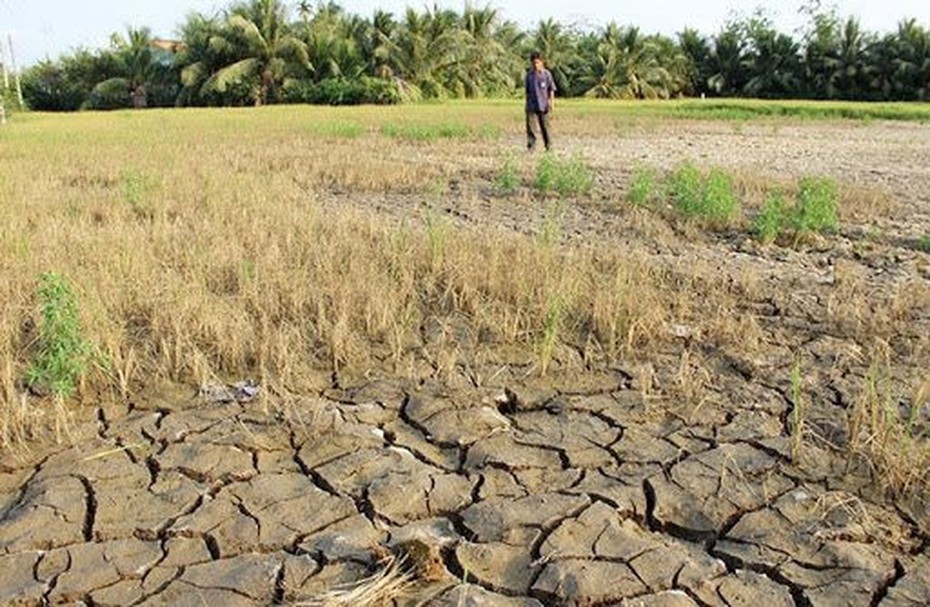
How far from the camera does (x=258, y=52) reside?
117ft

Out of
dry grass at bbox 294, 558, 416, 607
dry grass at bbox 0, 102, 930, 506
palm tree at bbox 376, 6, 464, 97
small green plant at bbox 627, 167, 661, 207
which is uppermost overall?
palm tree at bbox 376, 6, 464, 97

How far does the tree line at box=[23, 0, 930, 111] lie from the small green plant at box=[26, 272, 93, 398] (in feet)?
103

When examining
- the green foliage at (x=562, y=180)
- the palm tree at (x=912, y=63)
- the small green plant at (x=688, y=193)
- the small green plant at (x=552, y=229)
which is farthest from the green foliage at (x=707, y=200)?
the palm tree at (x=912, y=63)

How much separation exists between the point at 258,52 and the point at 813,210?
3339cm

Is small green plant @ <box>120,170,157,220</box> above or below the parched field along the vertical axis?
above

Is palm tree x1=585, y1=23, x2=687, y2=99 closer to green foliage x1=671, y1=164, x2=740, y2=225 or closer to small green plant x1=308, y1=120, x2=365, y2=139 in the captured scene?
small green plant x1=308, y1=120, x2=365, y2=139

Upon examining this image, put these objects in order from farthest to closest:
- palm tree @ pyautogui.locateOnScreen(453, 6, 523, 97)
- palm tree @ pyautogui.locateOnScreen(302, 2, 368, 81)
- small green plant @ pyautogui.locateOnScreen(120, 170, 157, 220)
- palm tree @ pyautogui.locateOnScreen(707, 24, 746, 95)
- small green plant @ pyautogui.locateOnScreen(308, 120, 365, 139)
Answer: palm tree @ pyautogui.locateOnScreen(707, 24, 746, 95) < palm tree @ pyautogui.locateOnScreen(453, 6, 523, 97) < palm tree @ pyautogui.locateOnScreen(302, 2, 368, 81) < small green plant @ pyautogui.locateOnScreen(308, 120, 365, 139) < small green plant @ pyautogui.locateOnScreen(120, 170, 157, 220)

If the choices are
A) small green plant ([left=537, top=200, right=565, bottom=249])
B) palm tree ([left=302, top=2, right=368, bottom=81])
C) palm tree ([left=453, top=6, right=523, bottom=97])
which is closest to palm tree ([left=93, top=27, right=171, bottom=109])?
palm tree ([left=302, top=2, right=368, bottom=81])

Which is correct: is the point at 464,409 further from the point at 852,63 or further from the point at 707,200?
the point at 852,63

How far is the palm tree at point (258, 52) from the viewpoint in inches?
1382

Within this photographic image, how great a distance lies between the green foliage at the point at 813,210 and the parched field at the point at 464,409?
0.11ft

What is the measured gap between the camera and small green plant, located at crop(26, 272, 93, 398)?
134 inches

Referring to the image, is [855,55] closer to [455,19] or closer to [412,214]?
[455,19]

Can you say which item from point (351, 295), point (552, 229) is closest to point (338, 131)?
point (552, 229)
